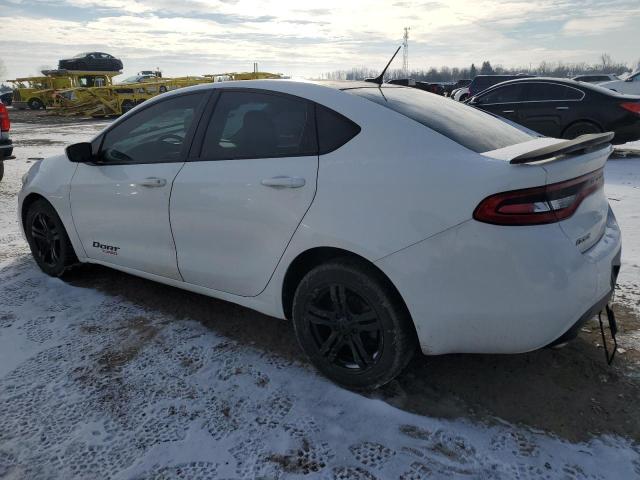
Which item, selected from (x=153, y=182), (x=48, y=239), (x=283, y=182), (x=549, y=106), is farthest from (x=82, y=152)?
(x=549, y=106)

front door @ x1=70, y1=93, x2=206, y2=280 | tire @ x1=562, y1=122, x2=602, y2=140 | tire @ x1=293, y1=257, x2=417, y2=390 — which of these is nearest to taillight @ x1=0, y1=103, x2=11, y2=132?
front door @ x1=70, y1=93, x2=206, y2=280

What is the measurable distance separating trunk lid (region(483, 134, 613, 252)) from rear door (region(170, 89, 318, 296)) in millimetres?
992

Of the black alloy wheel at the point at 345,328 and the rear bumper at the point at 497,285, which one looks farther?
the black alloy wheel at the point at 345,328

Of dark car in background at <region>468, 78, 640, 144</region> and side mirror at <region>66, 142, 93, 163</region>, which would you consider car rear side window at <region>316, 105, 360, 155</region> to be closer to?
side mirror at <region>66, 142, 93, 163</region>

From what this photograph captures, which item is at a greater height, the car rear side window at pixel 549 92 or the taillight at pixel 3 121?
the car rear side window at pixel 549 92

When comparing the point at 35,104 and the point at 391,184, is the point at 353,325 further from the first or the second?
the point at 35,104

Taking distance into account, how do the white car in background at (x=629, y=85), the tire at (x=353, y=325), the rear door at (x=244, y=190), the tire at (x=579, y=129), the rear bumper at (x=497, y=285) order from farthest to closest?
1. the white car in background at (x=629, y=85)
2. the tire at (x=579, y=129)
3. the rear door at (x=244, y=190)
4. the tire at (x=353, y=325)
5. the rear bumper at (x=497, y=285)

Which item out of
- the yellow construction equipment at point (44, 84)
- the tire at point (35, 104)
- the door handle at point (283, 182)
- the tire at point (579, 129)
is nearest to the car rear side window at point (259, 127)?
the door handle at point (283, 182)

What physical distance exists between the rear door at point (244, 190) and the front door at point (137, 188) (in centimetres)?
16

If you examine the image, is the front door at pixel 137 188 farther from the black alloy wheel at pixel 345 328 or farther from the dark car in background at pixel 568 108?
the dark car in background at pixel 568 108

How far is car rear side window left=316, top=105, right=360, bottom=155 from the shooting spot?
100 inches

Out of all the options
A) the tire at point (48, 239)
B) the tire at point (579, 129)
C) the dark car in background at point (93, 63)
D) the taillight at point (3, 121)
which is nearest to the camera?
the tire at point (48, 239)

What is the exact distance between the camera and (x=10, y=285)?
411 centimetres

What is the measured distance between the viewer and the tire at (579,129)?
29.9 feet
